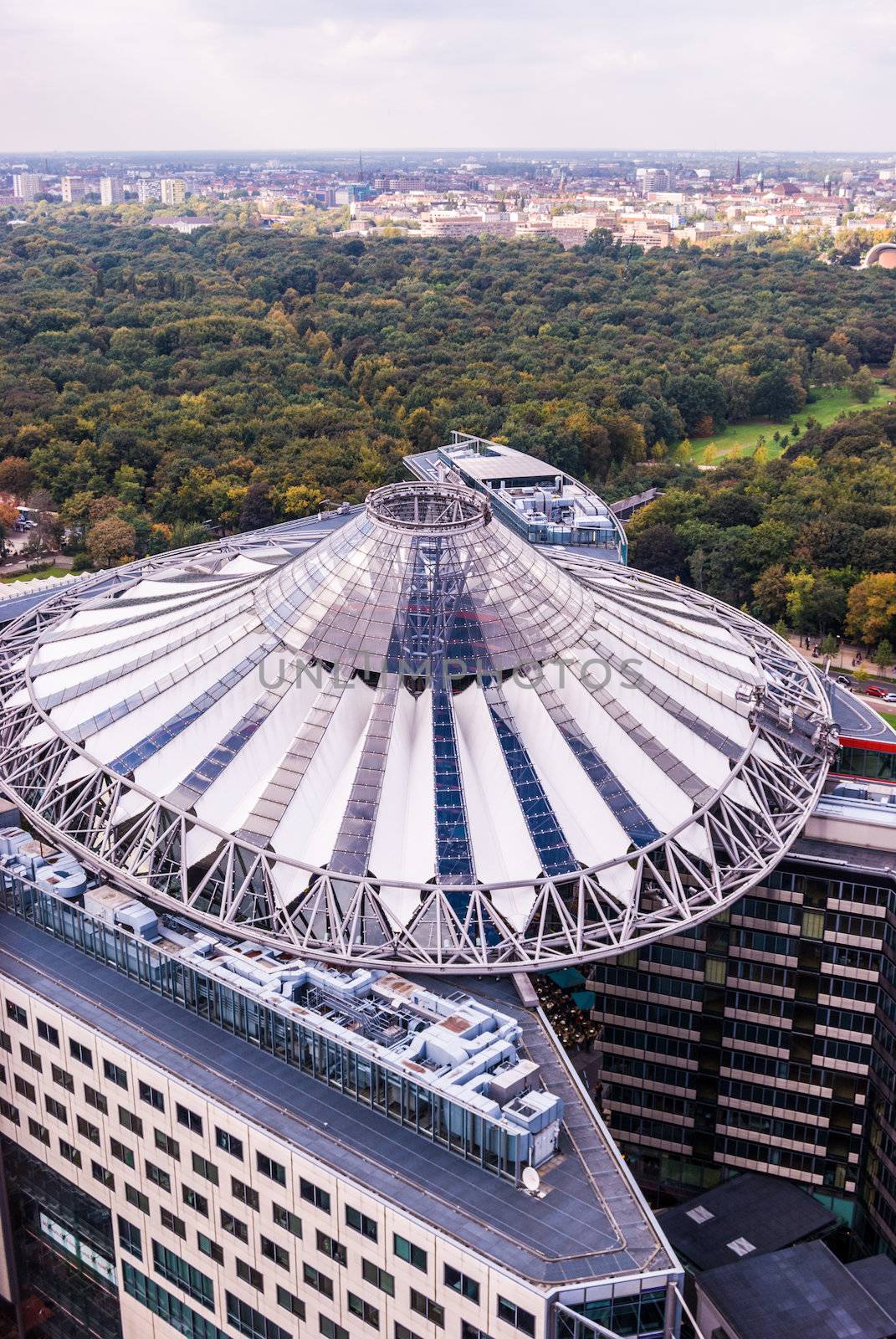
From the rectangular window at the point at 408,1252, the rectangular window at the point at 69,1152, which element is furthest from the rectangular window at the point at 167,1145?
the rectangular window at the point at 408,1252

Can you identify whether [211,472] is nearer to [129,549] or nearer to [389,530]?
[129,549]

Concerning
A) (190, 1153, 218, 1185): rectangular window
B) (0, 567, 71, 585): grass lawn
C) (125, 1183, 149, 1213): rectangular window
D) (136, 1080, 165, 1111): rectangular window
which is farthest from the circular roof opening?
(0, 567, 71, 585): grass lawn

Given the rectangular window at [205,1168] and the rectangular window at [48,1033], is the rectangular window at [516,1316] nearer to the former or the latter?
the rectangular window at [205,1168]

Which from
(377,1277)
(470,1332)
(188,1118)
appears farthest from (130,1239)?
(470,1332)

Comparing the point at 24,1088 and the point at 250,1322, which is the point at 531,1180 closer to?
the point at 250,1322

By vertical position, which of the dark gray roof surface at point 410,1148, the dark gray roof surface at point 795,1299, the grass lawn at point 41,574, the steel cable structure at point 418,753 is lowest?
the dark gray roof surface at point 795,1299

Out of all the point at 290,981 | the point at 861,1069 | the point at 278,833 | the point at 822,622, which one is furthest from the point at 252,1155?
the point at 822,622
